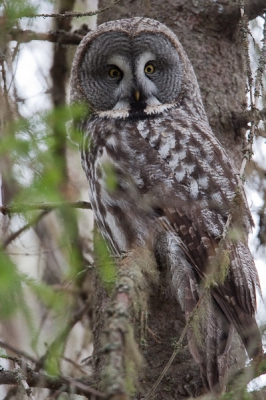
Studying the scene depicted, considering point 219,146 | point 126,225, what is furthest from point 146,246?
point 219,146

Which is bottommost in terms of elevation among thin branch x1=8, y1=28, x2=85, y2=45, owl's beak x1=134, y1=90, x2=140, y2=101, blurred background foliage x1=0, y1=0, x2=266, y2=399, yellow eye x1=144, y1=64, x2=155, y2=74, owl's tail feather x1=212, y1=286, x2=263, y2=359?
owl's tail feather x1=212, y1=286, x2=263, y2=359


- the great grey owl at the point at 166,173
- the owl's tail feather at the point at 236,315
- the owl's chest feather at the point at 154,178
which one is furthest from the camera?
the owl's chest feather at the point at 154,178

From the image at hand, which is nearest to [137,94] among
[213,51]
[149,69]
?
[149,69]

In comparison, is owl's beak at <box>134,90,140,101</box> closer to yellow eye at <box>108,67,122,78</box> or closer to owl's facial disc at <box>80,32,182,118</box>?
owl's facial disc at <box>80,32,182,118</box>

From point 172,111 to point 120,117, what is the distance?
322mm

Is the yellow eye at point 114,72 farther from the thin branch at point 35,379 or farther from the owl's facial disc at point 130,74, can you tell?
the thin branch at point 35,379

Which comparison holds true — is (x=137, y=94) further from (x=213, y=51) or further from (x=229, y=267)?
(x=229, y=267)

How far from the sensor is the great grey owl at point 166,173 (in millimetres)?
3002

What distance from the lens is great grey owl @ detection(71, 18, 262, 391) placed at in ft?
9.85

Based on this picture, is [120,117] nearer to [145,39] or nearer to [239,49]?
[145,39]

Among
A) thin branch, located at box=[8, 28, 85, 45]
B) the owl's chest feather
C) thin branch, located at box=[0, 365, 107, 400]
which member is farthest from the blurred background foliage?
thin branch, located at box=[8, 28, 85, 45]

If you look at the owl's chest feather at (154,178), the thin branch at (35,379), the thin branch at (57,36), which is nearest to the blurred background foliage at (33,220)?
the thin branch at (35,379)

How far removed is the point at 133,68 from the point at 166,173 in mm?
843

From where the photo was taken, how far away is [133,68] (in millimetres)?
3770
